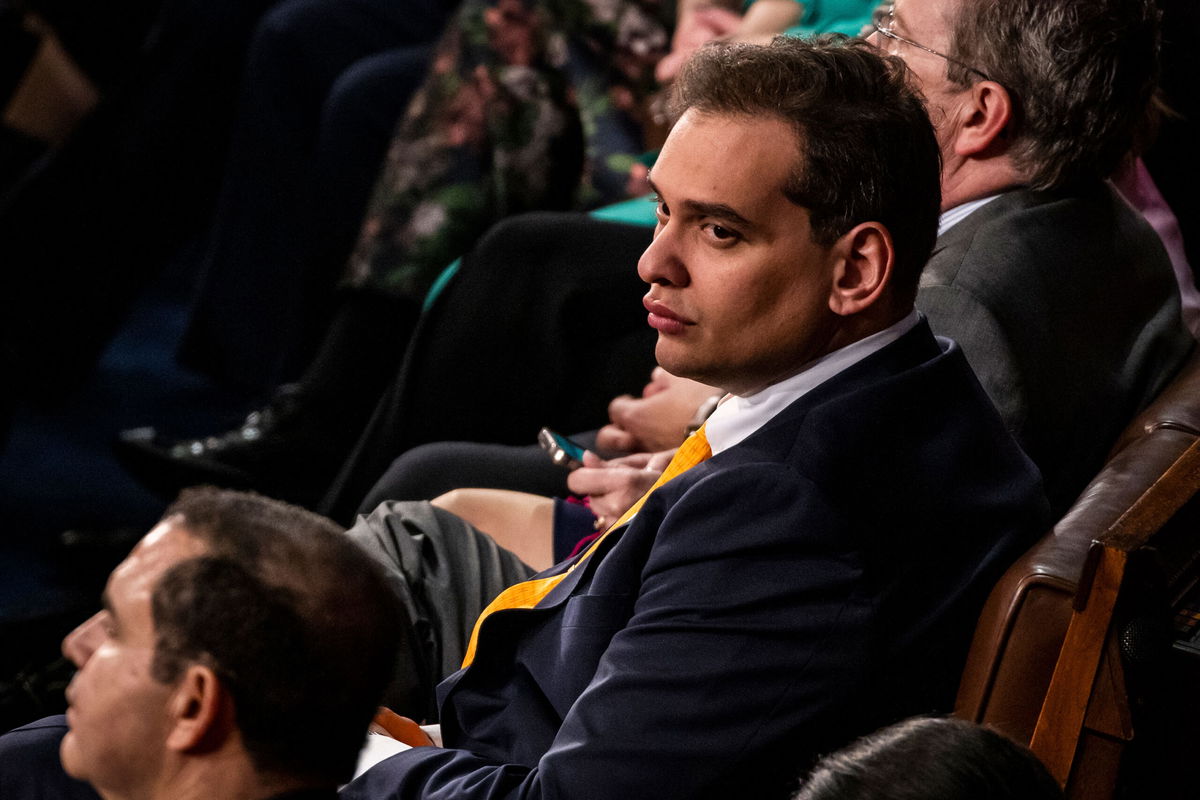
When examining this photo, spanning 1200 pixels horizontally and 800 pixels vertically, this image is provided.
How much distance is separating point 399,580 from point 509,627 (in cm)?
30

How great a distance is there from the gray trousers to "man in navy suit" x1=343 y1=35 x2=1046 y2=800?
0.89 feet

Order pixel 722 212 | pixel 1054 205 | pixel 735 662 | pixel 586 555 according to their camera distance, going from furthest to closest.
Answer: pixel 1054 205, pixel 586 555, pixel 722 212, pixel 735 662

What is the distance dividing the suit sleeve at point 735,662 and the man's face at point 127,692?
322 mm

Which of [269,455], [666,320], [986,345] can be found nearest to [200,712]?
[666,320]

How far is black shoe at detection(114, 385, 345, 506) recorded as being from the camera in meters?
2.77

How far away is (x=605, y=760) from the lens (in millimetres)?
1131

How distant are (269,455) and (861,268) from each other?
178 cm

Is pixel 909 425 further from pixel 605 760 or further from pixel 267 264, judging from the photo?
pixel 267 264

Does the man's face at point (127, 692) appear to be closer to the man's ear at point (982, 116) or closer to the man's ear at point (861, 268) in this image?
the man's ear at point (861, 268)

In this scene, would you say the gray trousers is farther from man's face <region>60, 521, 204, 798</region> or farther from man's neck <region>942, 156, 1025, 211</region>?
man's neck <region>942, 156, 1025, 211</region>

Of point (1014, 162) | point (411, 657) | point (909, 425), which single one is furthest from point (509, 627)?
point (1014, 162)

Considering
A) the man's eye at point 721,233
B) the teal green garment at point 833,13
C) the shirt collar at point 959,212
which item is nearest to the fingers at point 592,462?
the shirt collar at point 959,212

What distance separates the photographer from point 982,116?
66.8 inches

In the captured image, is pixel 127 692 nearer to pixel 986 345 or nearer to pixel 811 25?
pixel 986 345
